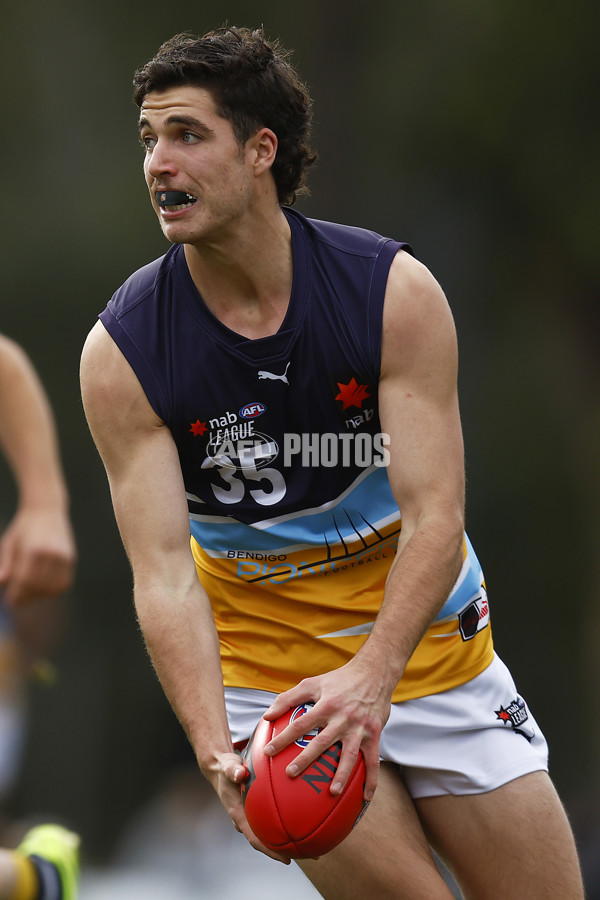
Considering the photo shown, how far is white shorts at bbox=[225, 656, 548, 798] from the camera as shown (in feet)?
10.9

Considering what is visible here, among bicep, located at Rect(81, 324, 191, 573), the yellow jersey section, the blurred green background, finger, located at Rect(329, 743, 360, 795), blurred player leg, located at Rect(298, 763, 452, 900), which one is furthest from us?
the blurred green background

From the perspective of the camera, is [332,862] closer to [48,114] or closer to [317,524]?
[317,524]

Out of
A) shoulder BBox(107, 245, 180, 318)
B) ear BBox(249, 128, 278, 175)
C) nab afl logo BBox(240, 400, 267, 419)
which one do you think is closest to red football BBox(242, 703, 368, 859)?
nab afl logo BBox(240, 400, 267, 419)

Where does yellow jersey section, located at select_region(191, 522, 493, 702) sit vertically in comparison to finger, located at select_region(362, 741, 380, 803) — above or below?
above

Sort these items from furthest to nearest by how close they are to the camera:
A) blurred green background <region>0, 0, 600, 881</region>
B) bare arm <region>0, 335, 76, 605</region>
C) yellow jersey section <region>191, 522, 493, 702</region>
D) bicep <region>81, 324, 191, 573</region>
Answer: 1. blurred green background <region>0, 0, 600, 881</region>
2. bare arm <region>0, 335, 76, 605</region>
3. yellow jersey section <region>191, 522, 493, 702</region>
4. bicep <region>81, 324, 191, 573</region>

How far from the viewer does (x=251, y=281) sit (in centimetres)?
334

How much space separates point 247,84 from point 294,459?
3.24ft

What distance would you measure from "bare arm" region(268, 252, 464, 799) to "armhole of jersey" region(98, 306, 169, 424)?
1.83 feet

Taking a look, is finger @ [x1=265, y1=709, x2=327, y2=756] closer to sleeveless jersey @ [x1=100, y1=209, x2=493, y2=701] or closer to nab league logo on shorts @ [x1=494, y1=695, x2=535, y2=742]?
sleeveless jersey @ [x1=100, y1=209, x2=493, y2=701]

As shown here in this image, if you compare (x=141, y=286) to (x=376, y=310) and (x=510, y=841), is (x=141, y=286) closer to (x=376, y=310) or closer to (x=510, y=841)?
(x=376, y=310)

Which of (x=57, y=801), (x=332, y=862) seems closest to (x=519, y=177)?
(x=57, y=801)

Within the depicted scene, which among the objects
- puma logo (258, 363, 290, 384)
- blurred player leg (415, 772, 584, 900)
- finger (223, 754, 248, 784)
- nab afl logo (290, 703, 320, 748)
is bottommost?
blurred player leg (415, 772, 584, 900)

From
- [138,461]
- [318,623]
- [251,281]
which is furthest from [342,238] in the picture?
[318,623]

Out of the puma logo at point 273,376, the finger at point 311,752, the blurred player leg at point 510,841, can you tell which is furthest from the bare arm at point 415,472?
the blurred player leg at point 510,841
